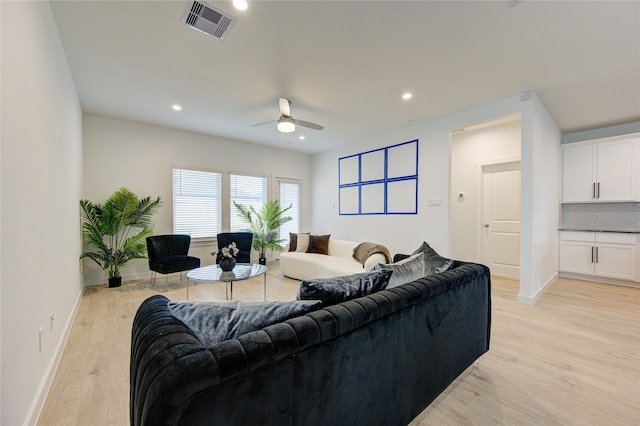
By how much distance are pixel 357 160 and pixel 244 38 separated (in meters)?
3.81

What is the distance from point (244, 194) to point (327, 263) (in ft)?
9.14

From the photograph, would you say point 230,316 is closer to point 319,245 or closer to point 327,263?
point 327,263

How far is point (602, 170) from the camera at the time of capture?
445cm

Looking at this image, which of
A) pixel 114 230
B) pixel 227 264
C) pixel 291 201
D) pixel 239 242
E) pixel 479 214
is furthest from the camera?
pixel 291 201

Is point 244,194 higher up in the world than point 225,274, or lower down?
higher up

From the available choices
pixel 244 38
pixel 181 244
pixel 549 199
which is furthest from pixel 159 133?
pixel 549 199

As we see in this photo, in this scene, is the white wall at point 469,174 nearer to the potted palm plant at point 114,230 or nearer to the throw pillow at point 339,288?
the throw pillow at point 339,288

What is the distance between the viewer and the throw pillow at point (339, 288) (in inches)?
50.0

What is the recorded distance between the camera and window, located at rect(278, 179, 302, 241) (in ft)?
21.7

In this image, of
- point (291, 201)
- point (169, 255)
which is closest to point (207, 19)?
point (169, 255)

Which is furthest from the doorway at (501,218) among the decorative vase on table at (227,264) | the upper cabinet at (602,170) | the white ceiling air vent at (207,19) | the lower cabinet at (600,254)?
the white ceiling air vent at (207,19)

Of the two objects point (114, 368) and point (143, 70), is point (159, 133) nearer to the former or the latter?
point (143, 70)

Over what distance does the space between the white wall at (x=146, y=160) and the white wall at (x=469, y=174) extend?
436 centimetres

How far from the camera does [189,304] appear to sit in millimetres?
1135
